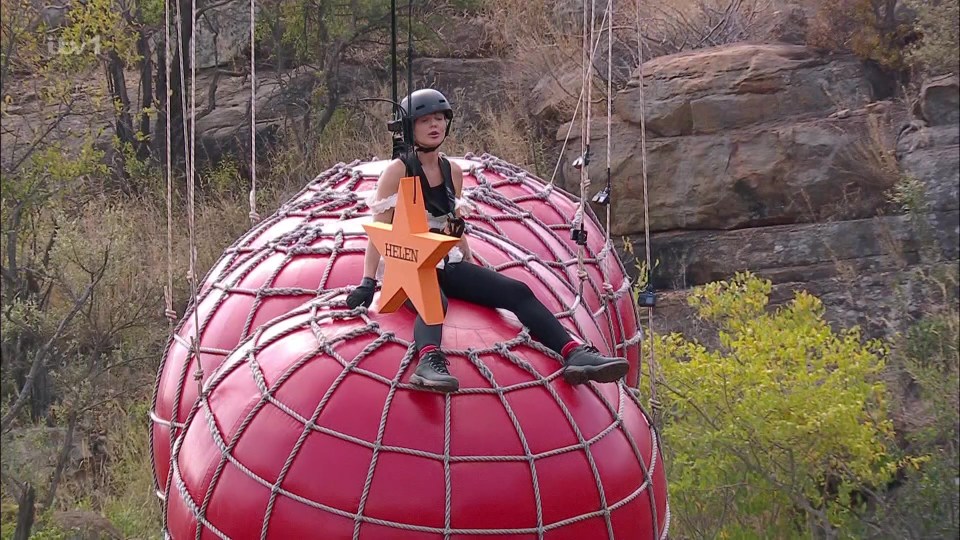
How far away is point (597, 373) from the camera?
309 centimetres

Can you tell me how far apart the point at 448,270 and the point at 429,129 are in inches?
17.6

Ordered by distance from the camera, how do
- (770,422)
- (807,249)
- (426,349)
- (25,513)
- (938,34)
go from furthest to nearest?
1. (807,249)
2. (938,34)
3. (25,513)
4. (770,422)
5. (426,349)

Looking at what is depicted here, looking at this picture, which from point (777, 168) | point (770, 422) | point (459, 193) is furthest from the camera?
point (777, 168)

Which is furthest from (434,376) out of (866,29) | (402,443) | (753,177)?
(866,29)

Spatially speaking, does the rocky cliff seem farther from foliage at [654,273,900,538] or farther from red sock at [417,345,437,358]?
red sock at [417,345,437,358]

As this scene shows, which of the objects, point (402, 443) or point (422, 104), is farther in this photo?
point (422, 104)

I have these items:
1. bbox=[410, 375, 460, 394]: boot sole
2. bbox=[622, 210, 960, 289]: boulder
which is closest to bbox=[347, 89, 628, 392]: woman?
bbox=[410, 375, 460, 394]: boot sole

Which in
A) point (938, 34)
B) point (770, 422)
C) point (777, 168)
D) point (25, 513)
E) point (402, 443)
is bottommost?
point (25, 513)

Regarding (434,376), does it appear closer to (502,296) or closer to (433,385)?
(433,385)

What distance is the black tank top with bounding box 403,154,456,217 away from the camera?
3.46m

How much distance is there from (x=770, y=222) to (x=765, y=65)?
4.34 ft

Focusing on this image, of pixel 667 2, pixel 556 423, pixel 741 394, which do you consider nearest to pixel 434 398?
pixel 556 423

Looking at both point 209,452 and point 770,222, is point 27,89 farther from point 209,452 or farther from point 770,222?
point 209,452

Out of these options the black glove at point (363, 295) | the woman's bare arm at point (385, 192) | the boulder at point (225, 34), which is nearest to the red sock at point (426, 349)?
the black glove at point (363, 295)
